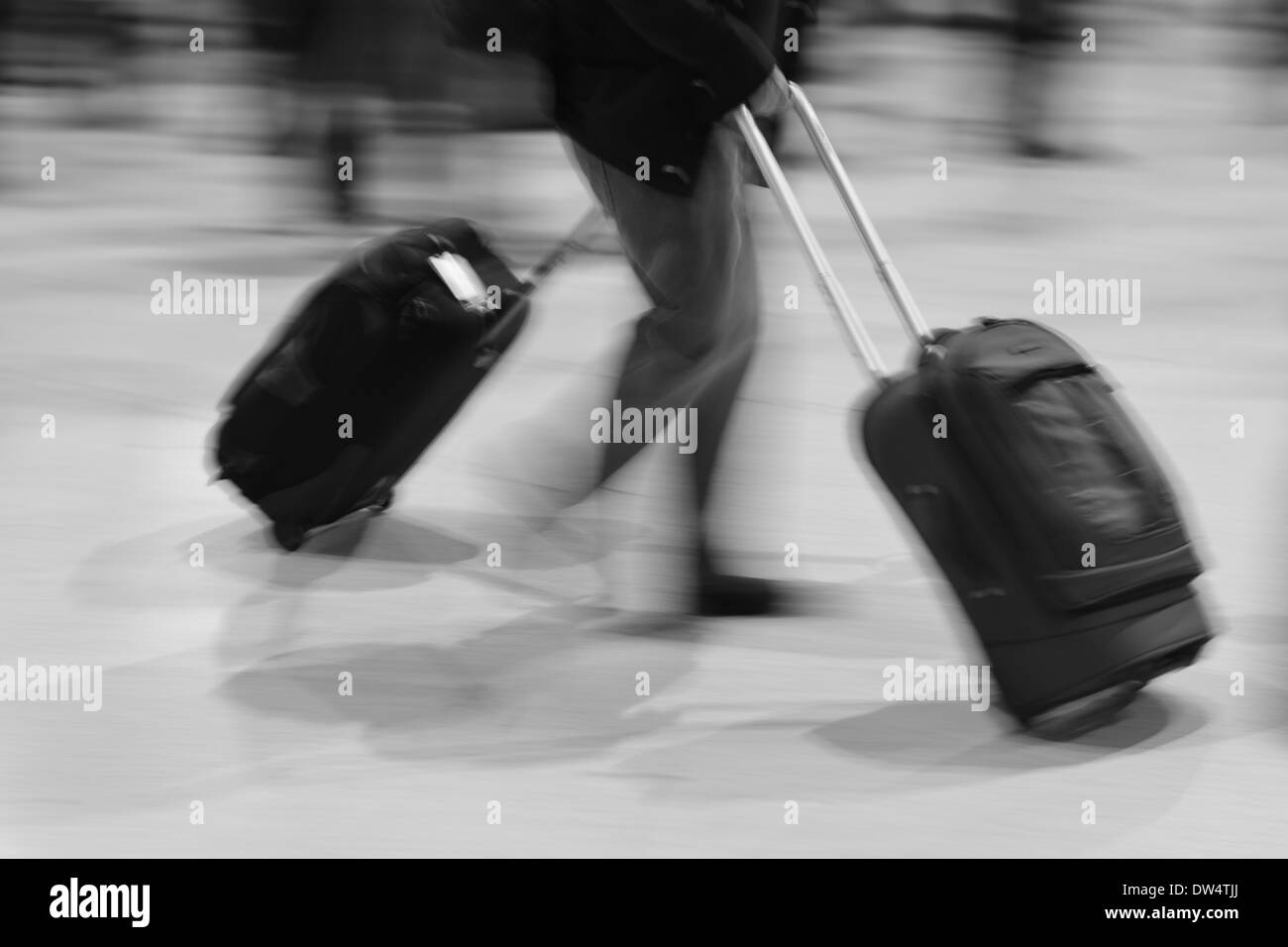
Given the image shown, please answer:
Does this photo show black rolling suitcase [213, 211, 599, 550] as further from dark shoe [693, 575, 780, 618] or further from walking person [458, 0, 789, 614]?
dark shoe [693, 575, 780, 618]

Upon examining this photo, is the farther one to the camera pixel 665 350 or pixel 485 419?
pixel 485 419

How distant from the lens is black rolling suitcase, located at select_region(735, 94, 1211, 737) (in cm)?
243

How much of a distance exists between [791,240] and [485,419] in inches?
71.7

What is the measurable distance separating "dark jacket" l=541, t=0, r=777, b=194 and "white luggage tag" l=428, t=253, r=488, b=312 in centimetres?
32

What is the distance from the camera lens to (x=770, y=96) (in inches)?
107

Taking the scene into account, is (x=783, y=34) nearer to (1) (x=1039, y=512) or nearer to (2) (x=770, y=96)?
(2) (x=770, y=96)

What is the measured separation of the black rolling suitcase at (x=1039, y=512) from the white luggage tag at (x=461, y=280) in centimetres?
78

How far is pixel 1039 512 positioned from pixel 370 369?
116 cm

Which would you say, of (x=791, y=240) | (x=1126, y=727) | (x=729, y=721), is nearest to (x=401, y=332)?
(x=729, y=721)

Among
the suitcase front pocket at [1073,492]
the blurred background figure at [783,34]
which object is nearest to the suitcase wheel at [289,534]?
the blurred background figure at [783,34]

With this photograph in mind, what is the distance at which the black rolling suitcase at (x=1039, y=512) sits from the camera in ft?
7.97

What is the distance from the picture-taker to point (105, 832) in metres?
2.37

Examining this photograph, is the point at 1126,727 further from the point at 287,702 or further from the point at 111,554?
the point at 111,554

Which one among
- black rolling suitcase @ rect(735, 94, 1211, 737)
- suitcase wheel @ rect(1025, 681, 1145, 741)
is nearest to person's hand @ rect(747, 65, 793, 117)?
black rolling suitcase @ rect(735, 94, 1211, 737)
